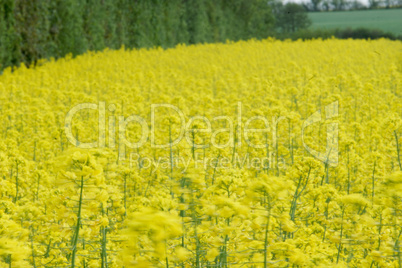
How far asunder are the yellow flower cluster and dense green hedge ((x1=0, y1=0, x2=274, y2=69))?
A: 1.62 m

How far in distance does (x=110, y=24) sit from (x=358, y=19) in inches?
1349

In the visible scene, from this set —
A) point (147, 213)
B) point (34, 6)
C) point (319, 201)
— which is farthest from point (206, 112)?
point (34, 6)

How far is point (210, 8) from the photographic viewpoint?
86.3ft

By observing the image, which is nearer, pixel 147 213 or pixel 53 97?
pixel 147 213

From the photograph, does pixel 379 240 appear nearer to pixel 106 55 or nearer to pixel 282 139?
pixel 282 139

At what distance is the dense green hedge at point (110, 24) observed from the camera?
1221 cm

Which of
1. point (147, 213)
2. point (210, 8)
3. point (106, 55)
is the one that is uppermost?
point (210, 8)

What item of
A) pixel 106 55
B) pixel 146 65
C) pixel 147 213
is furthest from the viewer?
pixel 106 55

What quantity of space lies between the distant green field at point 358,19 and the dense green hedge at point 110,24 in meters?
14.5

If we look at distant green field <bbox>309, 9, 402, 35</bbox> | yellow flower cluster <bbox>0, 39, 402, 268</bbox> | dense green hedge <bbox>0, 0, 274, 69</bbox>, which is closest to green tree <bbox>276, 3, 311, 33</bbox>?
distant green field <bbox>309, 9, 402, 35</bbox>

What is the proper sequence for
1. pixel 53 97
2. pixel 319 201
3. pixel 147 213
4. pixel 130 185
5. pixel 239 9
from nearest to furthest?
pixel 147 213, pixel 319 201, pixel 130 185, pixel 53 97, pixel 239 9

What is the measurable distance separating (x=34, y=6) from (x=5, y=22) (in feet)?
4.37

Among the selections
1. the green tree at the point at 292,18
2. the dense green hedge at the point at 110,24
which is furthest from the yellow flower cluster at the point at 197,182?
the green tree at the point at 292,18

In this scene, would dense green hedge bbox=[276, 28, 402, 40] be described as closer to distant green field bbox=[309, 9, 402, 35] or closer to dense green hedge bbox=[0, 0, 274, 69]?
dense green hedge bbox=[0, 0, 274, 69]
